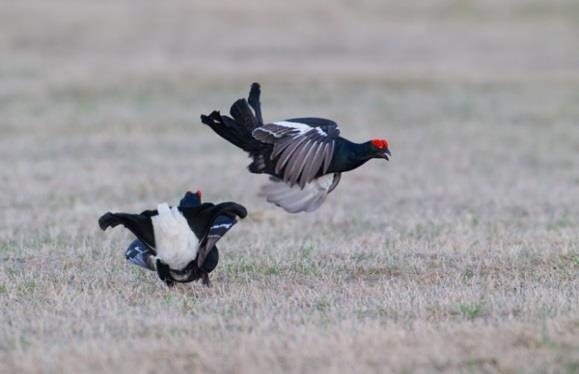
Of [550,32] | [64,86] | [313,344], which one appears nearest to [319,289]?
[313,344]

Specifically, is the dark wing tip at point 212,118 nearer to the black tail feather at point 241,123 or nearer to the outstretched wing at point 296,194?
the black tail feather at point 241,123

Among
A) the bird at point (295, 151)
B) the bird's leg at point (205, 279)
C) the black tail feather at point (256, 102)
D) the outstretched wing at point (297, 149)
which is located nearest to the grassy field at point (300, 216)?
the bird's leg at point (205, 279)

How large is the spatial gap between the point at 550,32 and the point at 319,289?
30.6m

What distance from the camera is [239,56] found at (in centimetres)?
3247

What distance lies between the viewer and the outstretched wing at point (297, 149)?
27.7 feet

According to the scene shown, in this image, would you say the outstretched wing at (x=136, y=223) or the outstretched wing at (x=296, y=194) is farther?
the outstretched wing at (x=296, y=194)

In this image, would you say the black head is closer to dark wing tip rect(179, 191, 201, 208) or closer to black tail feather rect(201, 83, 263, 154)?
black tail feather rect(201, 83, 263, 154)

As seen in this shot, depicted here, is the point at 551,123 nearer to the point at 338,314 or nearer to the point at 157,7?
the point at 338,314

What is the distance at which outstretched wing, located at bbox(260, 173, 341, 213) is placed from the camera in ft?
28.9

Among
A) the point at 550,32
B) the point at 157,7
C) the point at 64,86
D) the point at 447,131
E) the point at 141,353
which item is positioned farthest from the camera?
the point at 157,7

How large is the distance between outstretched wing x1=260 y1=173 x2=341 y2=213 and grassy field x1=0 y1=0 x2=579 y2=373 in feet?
1.90

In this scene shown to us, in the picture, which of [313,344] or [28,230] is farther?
[28,230]

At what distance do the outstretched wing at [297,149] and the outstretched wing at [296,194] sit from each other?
0.86 feet

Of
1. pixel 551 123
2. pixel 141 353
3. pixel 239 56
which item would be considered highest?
pixel 239 56
